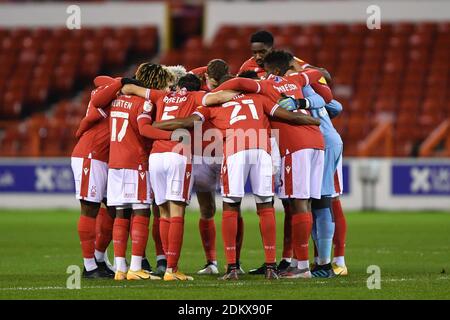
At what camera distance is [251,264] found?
43.9 ft

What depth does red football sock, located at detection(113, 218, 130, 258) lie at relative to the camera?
37.4ft

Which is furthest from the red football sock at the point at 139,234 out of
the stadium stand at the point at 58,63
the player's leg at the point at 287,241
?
the stadium stand at the point at 58,63

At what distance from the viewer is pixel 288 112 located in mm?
11367

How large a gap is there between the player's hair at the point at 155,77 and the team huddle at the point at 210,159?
0.01 meters

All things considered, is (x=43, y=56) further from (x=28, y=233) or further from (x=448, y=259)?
(x=448, y=259)

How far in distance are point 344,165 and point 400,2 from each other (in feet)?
25.2

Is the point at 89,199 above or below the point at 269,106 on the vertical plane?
below

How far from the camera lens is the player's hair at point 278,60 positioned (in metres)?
11.8

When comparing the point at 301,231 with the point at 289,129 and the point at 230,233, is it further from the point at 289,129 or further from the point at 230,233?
the point at 289,129

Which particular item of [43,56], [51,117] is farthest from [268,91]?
[43,56]

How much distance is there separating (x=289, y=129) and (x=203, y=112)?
3.06 feet

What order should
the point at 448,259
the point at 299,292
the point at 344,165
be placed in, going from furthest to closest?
the point at 344,165, the point at 448,259, the point at 299,292

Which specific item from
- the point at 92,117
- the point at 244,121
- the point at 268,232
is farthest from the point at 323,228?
the point at 92,117

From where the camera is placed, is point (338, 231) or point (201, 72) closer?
point (338, 231)
